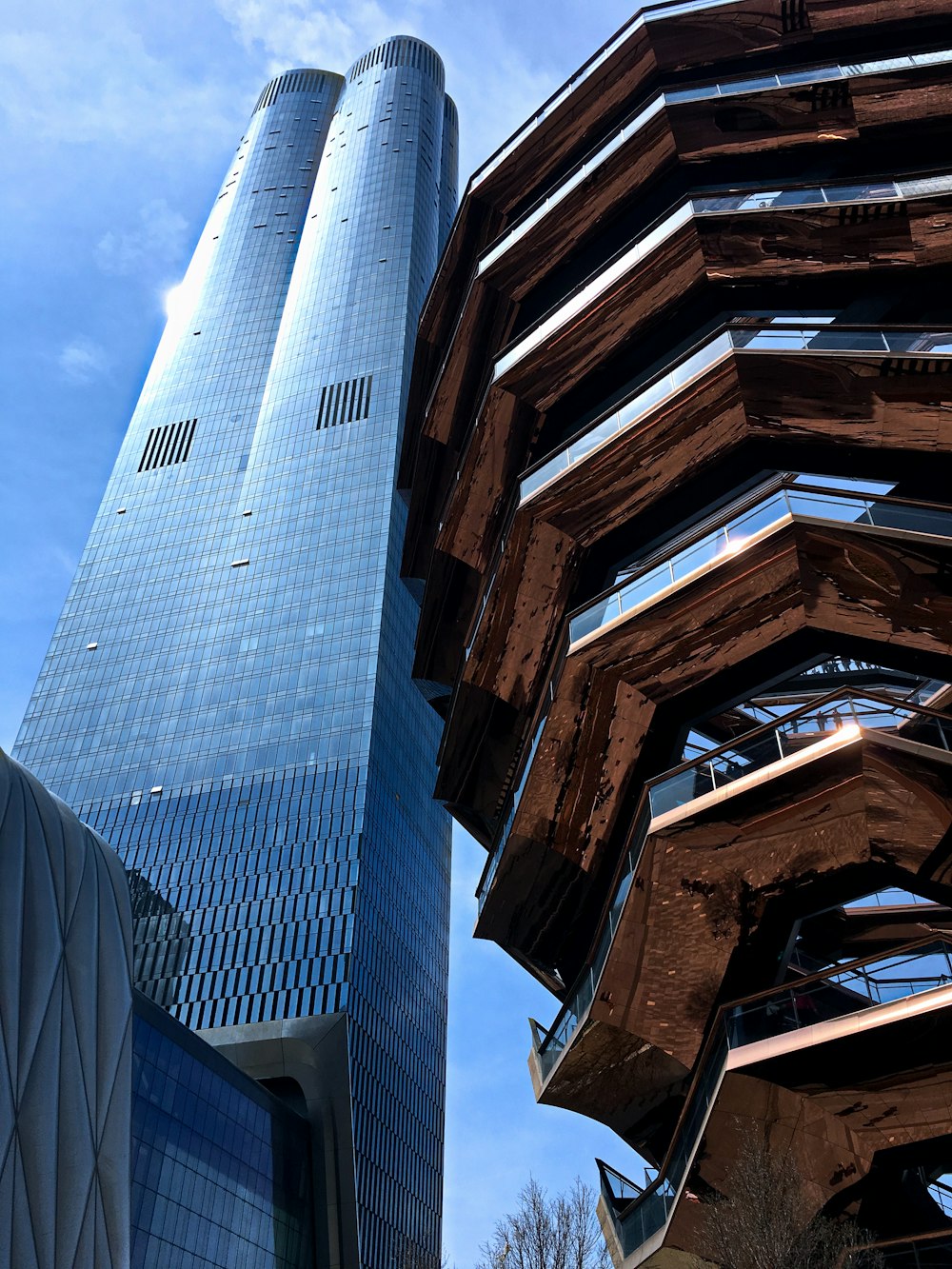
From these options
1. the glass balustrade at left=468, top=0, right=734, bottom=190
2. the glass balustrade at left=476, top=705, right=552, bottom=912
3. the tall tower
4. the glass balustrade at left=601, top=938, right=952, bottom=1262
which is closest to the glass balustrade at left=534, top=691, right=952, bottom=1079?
the glass balustrade at left=601, top=938, right=952, bottom=1262

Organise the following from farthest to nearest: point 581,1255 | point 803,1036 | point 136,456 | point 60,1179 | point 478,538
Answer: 1. point 136,456
2. point 478,538
3. point 60,1179
4. point 581,1255
5. point 803,1036

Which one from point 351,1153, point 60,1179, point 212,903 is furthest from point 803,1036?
point 212,903

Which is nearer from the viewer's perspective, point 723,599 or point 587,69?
point 723,599

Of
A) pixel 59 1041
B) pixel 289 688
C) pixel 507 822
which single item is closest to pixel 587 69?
pixel 507 822

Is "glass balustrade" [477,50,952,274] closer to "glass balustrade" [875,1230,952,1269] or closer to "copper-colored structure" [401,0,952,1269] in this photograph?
"copper-colored structure" [401,0,952,1269]

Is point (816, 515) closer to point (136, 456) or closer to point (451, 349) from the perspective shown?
point (451, 349)

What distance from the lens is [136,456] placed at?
351 ft

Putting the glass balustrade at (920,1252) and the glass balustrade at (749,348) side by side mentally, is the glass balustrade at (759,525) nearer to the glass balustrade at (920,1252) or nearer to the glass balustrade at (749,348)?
the glass balustrade at (749,348)

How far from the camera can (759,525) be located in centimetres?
2370

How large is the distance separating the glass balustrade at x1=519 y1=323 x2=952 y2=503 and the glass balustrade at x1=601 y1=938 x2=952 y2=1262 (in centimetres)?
1315

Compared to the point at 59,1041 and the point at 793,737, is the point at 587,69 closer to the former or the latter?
the point at 793,737

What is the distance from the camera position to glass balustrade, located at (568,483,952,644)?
75.3ft

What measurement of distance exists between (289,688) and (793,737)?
206ft

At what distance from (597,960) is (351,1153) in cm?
4253
